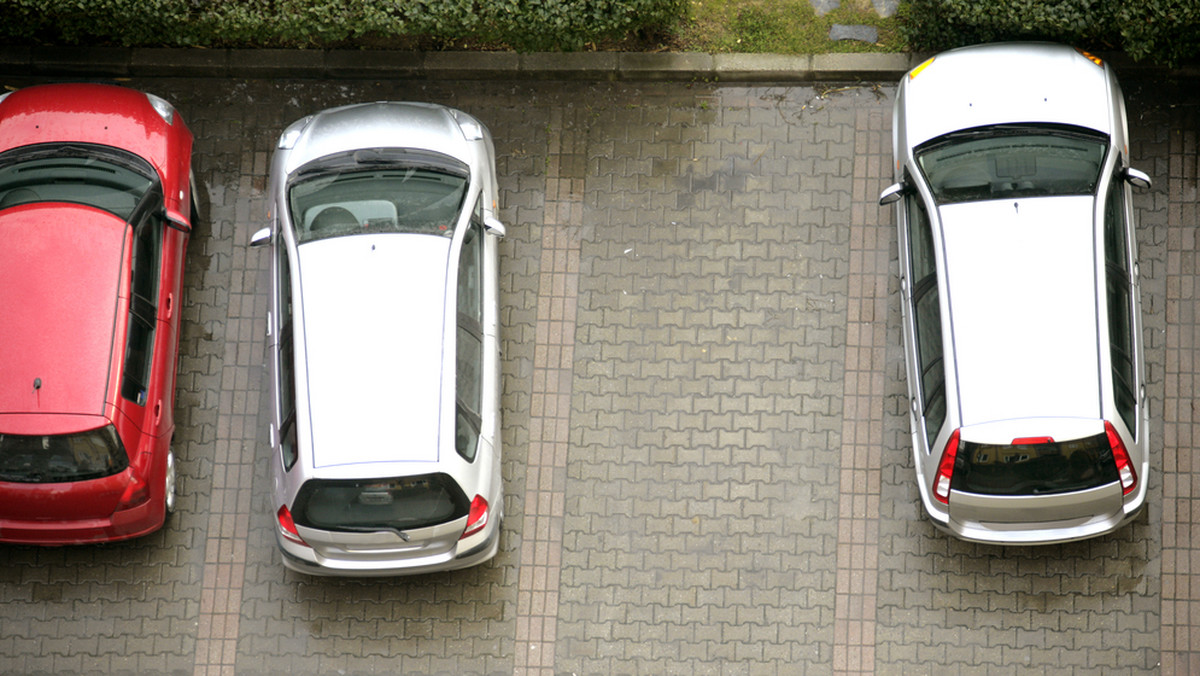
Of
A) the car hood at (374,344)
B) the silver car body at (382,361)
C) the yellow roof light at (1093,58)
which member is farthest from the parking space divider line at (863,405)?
the car hood at (374,344)

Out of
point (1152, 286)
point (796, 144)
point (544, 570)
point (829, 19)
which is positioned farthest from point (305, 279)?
point (1152, 286)

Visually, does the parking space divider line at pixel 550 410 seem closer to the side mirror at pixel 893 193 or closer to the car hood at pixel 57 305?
the side mirror at pixel 893 193

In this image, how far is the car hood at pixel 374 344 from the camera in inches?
367

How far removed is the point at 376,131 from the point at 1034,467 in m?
5.83

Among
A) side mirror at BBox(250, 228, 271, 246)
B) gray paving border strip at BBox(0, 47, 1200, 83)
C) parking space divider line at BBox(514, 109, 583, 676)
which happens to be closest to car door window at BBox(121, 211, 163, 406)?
side mirror at BBox(250, 228, 271, 246)

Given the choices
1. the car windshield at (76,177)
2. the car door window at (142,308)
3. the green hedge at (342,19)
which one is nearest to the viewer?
the car door window at (142,308)

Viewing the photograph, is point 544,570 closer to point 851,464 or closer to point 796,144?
point 851,464

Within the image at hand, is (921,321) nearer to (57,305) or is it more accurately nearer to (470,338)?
(470,338)

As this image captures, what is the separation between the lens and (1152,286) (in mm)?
10570

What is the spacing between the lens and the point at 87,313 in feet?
32.0

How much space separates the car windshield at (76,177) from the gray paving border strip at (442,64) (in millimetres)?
1611

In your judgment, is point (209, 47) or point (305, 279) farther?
point (209, 47)

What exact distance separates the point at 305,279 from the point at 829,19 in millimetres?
5328

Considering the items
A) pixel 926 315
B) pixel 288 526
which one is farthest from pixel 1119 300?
pixel 288 526
